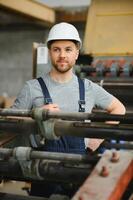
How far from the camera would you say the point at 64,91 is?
1715 mm

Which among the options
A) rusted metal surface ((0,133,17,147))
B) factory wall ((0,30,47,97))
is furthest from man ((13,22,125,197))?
factory wall ((0,30,47,97))

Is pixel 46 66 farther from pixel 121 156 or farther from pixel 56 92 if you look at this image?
pixel 121 156

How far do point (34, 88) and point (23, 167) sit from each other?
77cm

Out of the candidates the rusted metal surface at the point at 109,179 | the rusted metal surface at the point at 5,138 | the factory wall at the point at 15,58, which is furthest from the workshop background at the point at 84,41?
the rusted metal surface at the point at 109,179

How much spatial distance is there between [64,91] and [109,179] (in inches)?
38.9

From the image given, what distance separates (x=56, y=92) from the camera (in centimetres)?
171

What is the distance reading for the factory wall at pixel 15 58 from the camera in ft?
13.7

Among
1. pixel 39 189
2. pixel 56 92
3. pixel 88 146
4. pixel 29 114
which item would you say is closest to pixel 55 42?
pixel 56 92

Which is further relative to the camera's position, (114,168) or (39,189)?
(39,189)

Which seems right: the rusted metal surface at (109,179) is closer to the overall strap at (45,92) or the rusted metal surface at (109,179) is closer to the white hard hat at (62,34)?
the overall strap at (45,92)

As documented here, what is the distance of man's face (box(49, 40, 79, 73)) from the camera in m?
1.72

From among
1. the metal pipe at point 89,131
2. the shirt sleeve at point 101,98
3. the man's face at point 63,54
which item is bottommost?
the shirt sleeve at point 101,98

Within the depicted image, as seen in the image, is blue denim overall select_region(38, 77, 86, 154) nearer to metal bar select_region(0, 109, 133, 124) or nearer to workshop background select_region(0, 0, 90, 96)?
metal bar select_region(0, 109, 133, 124)

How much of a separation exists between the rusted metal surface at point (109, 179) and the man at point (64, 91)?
803 mm
